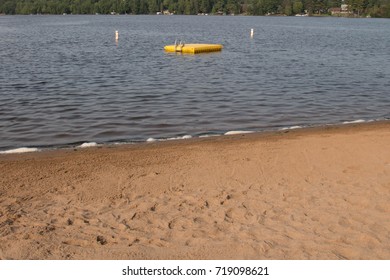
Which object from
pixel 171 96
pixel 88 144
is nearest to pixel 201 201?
pixel 88 144

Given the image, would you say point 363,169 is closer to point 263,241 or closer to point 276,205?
point 276,205

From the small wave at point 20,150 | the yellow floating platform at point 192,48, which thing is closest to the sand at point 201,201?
the small wave at point 20,150

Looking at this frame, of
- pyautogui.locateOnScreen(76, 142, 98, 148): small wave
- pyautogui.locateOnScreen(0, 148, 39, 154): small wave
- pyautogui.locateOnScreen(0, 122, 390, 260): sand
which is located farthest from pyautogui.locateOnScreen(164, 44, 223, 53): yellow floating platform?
pyautogui.locateOnScreen(0, 148, 39, 154): small wave

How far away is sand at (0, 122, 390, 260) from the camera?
648cm

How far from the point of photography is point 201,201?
8.30 meters

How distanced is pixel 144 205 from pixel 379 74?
26599 millimetres

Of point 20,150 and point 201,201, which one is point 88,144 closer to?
point 20,150

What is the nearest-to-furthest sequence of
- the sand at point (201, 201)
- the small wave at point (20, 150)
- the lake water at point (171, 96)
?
1. the sand at point (201, 201)
2. the small wave at point (20, 150)
3. the lake water at point (171, 96)

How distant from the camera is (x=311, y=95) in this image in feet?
72.1

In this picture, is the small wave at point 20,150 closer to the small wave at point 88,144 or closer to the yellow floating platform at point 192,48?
the small wave at point 88,144

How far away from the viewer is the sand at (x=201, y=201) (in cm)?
648

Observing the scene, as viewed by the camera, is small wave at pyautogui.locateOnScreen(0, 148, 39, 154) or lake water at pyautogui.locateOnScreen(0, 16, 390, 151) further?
lake water at pyautogui.locateOnScreen(0, 16, 390, 151)

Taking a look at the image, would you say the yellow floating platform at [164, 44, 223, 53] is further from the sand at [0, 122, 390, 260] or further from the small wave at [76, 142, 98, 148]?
the sand at [0, 122, 390, 260]
